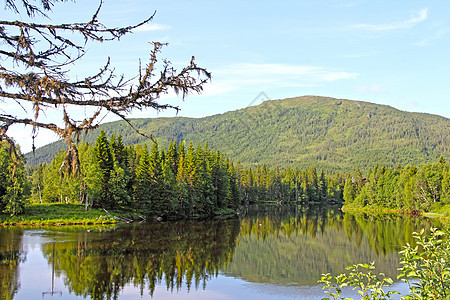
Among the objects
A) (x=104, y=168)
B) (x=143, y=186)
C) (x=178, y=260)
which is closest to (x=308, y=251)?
(x=178, y=260)

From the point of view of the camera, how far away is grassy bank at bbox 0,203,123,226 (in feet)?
182

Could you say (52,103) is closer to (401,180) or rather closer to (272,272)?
(272,272)

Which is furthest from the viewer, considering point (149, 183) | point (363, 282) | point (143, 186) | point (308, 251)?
point (149, 183)

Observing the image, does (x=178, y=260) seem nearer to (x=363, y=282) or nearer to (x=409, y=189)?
(x=363, y=282)

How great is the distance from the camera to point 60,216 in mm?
59281

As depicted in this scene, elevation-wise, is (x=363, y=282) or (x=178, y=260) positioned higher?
(x=363, y=282)

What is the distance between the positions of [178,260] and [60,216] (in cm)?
3107

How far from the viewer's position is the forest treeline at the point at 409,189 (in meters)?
89.8

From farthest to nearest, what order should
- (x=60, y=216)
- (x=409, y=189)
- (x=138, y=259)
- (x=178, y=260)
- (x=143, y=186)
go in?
1. (x=409, y=189)
2. (x=143, y=186)
3. (x=60, y=216)
4. (x=178, y=260)
5. (x=138, y=259)

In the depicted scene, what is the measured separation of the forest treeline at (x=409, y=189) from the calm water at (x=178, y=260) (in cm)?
3990

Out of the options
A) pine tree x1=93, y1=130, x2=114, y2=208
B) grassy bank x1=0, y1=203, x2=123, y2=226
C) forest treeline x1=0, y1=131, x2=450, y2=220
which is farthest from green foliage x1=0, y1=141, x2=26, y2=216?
pine tree x1=93, y1=130, x2=114, y2=208

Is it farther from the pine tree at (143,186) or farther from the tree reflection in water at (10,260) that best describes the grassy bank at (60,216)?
the pine tree at (143,186)

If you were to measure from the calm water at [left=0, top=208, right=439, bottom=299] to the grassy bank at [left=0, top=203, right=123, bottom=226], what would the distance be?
5.09m

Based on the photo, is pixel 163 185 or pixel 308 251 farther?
pixel 163 185
